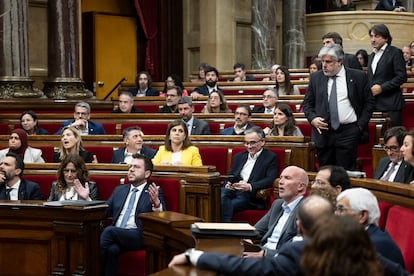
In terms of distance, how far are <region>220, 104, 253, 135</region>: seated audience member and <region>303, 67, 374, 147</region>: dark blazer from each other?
1282 mm

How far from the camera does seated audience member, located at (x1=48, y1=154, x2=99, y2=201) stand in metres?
5.76

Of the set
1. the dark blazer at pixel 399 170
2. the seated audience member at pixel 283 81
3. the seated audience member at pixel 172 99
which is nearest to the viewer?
the dark blazer at pixel 399 170

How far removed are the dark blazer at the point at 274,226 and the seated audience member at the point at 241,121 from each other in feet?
8.15

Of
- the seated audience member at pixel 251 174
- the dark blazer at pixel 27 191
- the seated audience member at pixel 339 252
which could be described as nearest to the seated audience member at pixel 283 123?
the seated audience member at pixel 251 174

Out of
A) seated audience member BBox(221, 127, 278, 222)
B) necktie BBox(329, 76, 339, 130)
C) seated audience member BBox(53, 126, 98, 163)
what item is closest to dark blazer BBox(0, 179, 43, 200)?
seated audience member BBox(53, 126, 98, 163)

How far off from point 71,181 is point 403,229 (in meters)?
2.63

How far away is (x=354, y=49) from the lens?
1462 cm

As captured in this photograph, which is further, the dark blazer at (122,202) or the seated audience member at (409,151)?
the dark blazer at (122,202)

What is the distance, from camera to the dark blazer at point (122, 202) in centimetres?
553

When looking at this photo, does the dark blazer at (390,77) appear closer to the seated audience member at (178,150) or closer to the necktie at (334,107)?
the necktie at (334,107)

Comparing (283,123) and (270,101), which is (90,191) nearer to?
(283,123)

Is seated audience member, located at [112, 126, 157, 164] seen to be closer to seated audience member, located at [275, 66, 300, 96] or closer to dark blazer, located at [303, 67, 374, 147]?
dark blazer, located at [303, 67, 374, 147]

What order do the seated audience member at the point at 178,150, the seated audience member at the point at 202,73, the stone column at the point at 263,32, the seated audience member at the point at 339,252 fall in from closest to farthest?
the seated audience member at the point at 339,252 → the seated audience member at the point at 178,150 → the seated audience member at the point at 202,73 → the stone column at the point at 263,32

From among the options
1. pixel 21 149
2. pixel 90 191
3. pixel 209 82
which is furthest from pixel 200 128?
pixel 209 82
